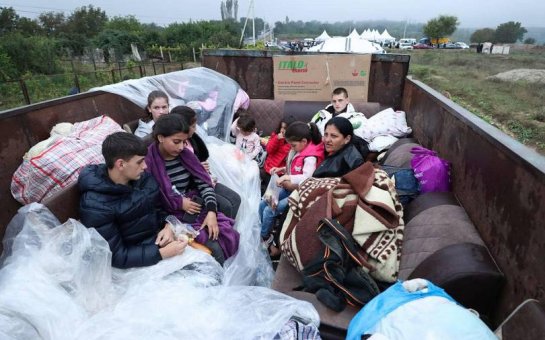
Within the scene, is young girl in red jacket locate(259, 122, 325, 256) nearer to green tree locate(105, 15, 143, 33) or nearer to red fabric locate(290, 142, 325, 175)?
red fabric locate(290, 142, 325, 175)

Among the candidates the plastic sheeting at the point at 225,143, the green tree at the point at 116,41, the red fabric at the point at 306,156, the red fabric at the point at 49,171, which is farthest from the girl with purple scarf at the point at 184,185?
the green tree at the point at 116,41

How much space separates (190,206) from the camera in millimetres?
2133

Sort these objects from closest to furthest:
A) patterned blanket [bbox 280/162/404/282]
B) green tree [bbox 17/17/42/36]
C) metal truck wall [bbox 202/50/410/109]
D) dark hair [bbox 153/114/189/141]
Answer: patterned blanket [bbox 280/162/404/282] → dark hair [bbox 153/114/189/141] → metal truck wall [bbox 202/50/410/109] → green tree [bbox 17/17/42/36]

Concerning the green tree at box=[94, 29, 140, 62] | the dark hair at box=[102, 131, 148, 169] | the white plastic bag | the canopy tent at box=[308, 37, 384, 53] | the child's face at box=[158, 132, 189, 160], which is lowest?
the white plastic bag

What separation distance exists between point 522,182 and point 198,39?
42116 millimetres

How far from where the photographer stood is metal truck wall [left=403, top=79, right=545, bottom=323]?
1.18 meters

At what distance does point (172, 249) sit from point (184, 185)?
26.3 inches

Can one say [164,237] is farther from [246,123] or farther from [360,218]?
[246,123]

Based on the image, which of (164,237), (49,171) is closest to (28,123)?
(49,171)

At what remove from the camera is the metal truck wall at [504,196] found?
1184 mm

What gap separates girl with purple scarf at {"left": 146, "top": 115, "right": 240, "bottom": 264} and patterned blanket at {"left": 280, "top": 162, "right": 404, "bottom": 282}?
450mm

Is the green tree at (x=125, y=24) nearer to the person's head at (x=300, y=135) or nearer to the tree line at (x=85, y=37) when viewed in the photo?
the tree line at (x=85, y=37)

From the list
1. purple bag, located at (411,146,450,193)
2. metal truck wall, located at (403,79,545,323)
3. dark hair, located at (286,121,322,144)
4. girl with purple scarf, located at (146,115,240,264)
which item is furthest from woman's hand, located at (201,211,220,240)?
metal truck wall, located at (403,79,545,323)

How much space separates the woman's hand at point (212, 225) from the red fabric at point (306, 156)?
0.89 m
